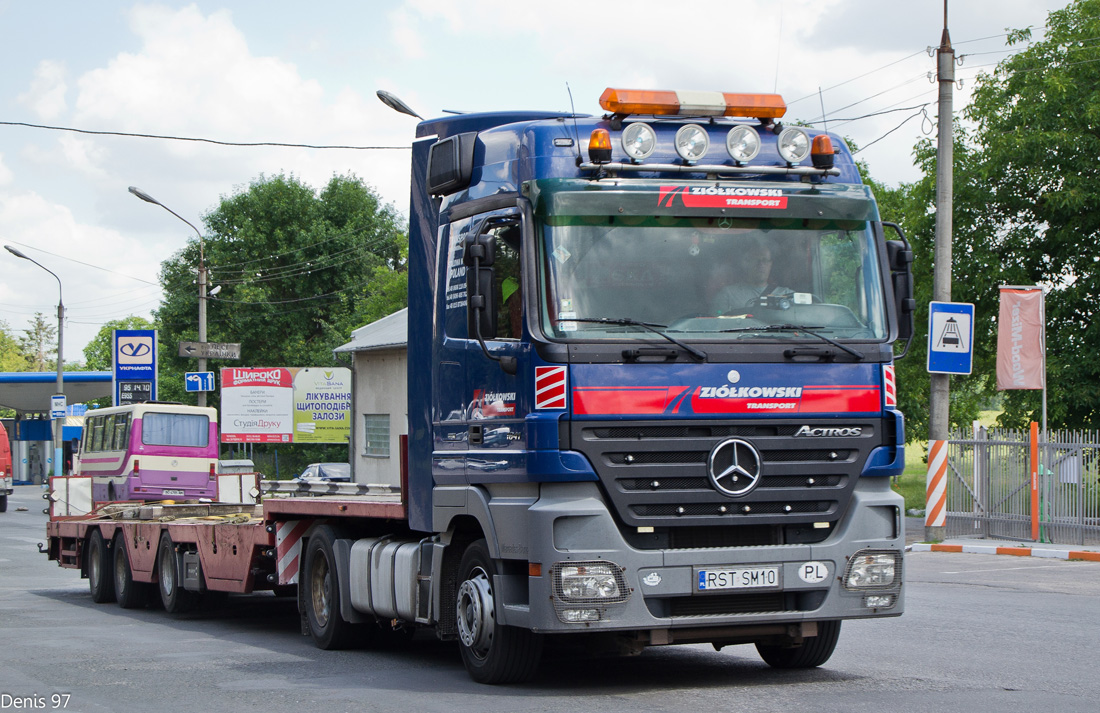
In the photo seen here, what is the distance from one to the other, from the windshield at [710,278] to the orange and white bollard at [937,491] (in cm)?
1470

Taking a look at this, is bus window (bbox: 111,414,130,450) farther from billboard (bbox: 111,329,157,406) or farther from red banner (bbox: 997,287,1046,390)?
red banner (bbox: 997,287,1046,390)

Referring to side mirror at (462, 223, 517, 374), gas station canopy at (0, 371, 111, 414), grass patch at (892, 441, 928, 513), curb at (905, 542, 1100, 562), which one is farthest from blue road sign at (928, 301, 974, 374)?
gas station canopy at (0, 371, 111, 414)

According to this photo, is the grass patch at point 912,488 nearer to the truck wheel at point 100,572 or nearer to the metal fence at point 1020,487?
the metal fence at point 1020,487

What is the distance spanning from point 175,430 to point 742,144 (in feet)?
78.2

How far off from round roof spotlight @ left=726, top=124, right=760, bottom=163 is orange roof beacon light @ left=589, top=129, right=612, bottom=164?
806 millimetres

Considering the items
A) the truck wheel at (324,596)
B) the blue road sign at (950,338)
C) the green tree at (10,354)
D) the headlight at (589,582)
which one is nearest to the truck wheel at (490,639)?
the headlight at (589,582)

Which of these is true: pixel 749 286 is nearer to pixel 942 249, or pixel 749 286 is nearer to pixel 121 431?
pixel 942 249

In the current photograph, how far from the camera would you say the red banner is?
855 inches

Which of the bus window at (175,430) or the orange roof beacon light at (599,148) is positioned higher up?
the orange roof beacon light at (599,148)

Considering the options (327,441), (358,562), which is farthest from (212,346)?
→ (358,562)

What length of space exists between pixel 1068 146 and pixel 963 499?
31.7 ft

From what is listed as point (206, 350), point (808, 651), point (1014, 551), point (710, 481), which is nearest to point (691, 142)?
point (710, 481)

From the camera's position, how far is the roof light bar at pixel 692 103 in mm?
8195

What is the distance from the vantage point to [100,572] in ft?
52.5
